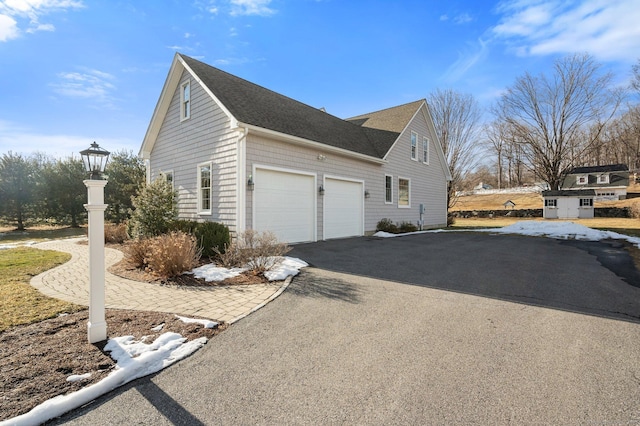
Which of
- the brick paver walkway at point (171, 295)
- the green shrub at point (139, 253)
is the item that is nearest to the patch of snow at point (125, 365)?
the brick paver walkway at point (171, 295)

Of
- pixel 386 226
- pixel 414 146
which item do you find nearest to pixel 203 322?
pixel 386 226

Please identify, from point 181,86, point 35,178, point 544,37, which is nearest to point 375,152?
point 544,37

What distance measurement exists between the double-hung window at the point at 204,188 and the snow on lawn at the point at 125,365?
7.55 meters

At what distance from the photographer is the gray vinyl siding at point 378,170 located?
9.73m

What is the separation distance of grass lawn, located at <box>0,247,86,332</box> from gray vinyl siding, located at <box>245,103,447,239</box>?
16.3 ft

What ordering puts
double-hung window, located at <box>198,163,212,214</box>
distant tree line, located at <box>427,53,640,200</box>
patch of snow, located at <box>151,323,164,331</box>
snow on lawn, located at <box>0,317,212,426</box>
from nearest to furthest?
snow on lawn, located at <box>0,317,212,426</box>, patch of snow, located at <box>151,323,164,331</box>, double-hung window, located at <box>198,163,212,214</box>, distant tree line, located at <box>427,53,640,200</box>

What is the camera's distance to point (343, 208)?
12.6 meters

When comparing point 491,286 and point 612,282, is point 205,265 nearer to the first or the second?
point 491,286

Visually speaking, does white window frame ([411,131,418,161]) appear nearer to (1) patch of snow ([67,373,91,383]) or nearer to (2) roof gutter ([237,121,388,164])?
(2) roof gutter ([237,121,388,164])

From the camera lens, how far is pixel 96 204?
340 centimetres

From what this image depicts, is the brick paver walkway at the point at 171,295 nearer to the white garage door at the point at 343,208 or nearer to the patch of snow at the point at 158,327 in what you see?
the patch of snow at the point at 158,327

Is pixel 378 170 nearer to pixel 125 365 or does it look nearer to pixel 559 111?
pixel 125 365

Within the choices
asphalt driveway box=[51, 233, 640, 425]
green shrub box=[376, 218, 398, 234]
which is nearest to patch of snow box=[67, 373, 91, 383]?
asphalt driveway box=[51, 233, 640, 425]

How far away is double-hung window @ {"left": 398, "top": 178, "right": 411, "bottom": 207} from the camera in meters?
16.3
